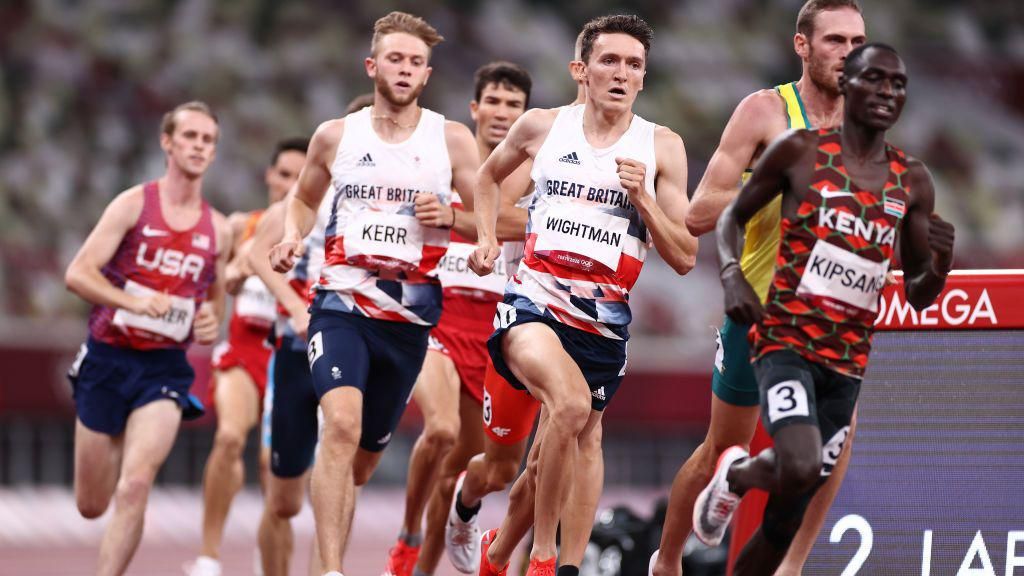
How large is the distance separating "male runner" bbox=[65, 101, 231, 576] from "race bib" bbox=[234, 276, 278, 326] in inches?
84.8

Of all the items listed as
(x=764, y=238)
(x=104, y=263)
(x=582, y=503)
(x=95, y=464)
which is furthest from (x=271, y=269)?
(x=764, y=238)

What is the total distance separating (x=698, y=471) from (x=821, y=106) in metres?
1.78

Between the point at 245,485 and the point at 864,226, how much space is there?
12055mm

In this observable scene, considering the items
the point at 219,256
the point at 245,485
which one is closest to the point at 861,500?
the point at 219,256

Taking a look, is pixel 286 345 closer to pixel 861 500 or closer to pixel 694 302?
pixel 861 500

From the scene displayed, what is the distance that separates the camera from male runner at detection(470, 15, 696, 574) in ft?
23.0

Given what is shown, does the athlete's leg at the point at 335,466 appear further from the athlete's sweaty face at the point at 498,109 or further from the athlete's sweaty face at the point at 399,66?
the athlete's sweaty face at the point at 498,109

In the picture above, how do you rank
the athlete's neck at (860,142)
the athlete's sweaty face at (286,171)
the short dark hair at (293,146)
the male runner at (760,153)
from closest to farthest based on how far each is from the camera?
the athlete's neck at (860,142) → the male runner at (760,153) → the athlete's sweaty face at (286,171) → the short dark hair at (293,146)

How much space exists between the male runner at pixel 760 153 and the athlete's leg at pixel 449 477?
9.13 feet

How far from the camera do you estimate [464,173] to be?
324 inches

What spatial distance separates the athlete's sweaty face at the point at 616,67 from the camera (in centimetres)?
722

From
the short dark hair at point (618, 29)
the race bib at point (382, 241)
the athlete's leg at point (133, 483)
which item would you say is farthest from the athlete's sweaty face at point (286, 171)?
the short dark hair at point (618, 29)

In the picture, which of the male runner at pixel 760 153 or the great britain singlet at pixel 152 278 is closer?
the male runner at pixel 760 153

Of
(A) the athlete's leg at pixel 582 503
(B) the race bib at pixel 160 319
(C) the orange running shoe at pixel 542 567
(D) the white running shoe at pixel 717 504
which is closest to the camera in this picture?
(D) the white running shoe at pixel 717 504
